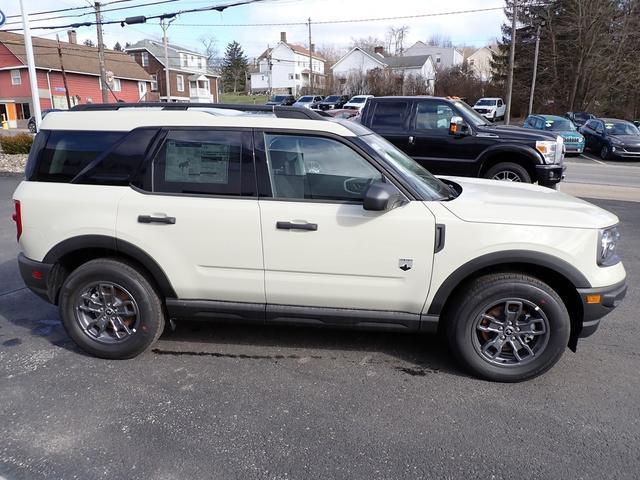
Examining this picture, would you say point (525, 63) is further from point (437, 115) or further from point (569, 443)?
point (569, 443)

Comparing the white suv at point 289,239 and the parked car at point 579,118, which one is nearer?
the white suv at point 289,239

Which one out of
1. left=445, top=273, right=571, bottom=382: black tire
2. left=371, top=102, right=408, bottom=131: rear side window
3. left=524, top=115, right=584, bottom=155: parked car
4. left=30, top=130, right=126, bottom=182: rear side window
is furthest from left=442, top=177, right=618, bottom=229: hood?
left=524, top=115, right=584, bottom=155: parked car

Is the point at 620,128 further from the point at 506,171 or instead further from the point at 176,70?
the point at 176,70

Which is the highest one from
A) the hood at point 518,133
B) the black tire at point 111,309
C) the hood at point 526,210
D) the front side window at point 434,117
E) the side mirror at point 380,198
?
the front side window at point 434,117

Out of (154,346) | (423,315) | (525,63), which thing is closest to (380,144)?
(423,315)

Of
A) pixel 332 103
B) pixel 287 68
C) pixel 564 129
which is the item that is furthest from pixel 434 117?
pixel 287 68

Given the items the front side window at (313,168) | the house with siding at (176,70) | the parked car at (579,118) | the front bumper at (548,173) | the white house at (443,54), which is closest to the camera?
the front side window at (313,168)

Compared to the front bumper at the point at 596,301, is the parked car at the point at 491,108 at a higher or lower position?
higher

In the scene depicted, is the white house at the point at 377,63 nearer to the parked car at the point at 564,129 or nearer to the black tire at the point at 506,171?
the parked car at the point at 564,129

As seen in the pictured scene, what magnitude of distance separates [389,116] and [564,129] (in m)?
14.8

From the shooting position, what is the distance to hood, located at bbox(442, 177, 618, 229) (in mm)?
3266

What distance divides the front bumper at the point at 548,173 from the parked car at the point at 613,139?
1306cm

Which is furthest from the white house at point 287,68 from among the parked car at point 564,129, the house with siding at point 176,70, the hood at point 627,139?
the hood at point 627,139

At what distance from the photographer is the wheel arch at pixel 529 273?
323 cm
